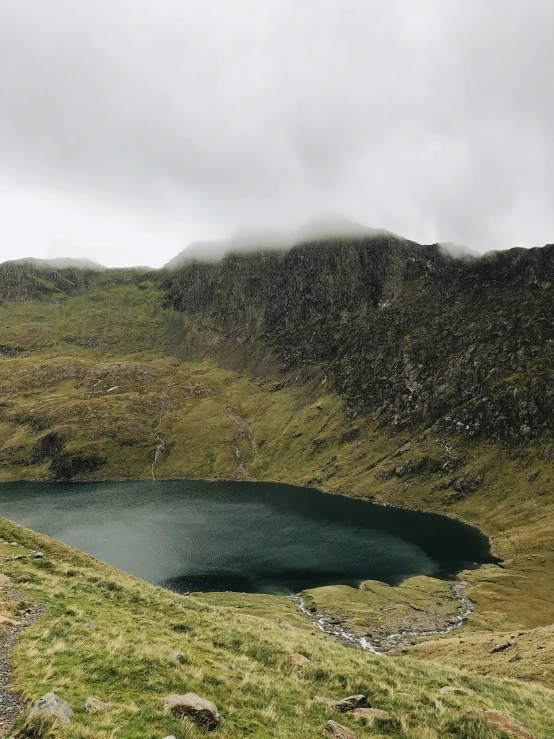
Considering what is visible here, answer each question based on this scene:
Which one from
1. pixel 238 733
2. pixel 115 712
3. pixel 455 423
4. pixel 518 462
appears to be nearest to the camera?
pixel 115 712

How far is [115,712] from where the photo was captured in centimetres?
1278

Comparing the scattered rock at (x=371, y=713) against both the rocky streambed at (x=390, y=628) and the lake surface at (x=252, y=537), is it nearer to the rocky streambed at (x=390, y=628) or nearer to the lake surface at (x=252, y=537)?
the rocky streambed at (x=390, y=628)

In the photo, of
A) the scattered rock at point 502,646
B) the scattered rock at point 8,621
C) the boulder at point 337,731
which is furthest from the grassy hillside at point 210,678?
the scattered rock at point 502,646

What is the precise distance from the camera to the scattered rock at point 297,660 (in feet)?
72.2

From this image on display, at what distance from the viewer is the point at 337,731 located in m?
15.1

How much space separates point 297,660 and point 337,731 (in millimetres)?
7772

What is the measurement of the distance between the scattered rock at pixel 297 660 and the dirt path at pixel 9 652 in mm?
12934

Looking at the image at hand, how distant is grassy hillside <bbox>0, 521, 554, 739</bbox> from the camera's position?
14.0 meters

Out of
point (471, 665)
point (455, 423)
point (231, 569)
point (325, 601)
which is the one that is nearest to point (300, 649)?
point (471, 665)

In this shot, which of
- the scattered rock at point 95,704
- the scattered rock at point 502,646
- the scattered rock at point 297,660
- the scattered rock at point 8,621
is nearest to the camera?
the scattered rock at point 95,704

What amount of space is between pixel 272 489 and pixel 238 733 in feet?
624

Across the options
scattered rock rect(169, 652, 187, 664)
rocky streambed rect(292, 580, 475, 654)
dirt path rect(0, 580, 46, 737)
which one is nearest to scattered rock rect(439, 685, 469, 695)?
scattered rock rect(169, 652, 187, 664)

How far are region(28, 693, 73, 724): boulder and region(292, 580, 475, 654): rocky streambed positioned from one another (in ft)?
168

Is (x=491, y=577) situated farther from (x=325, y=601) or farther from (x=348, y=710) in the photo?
(x=348, y=710)
